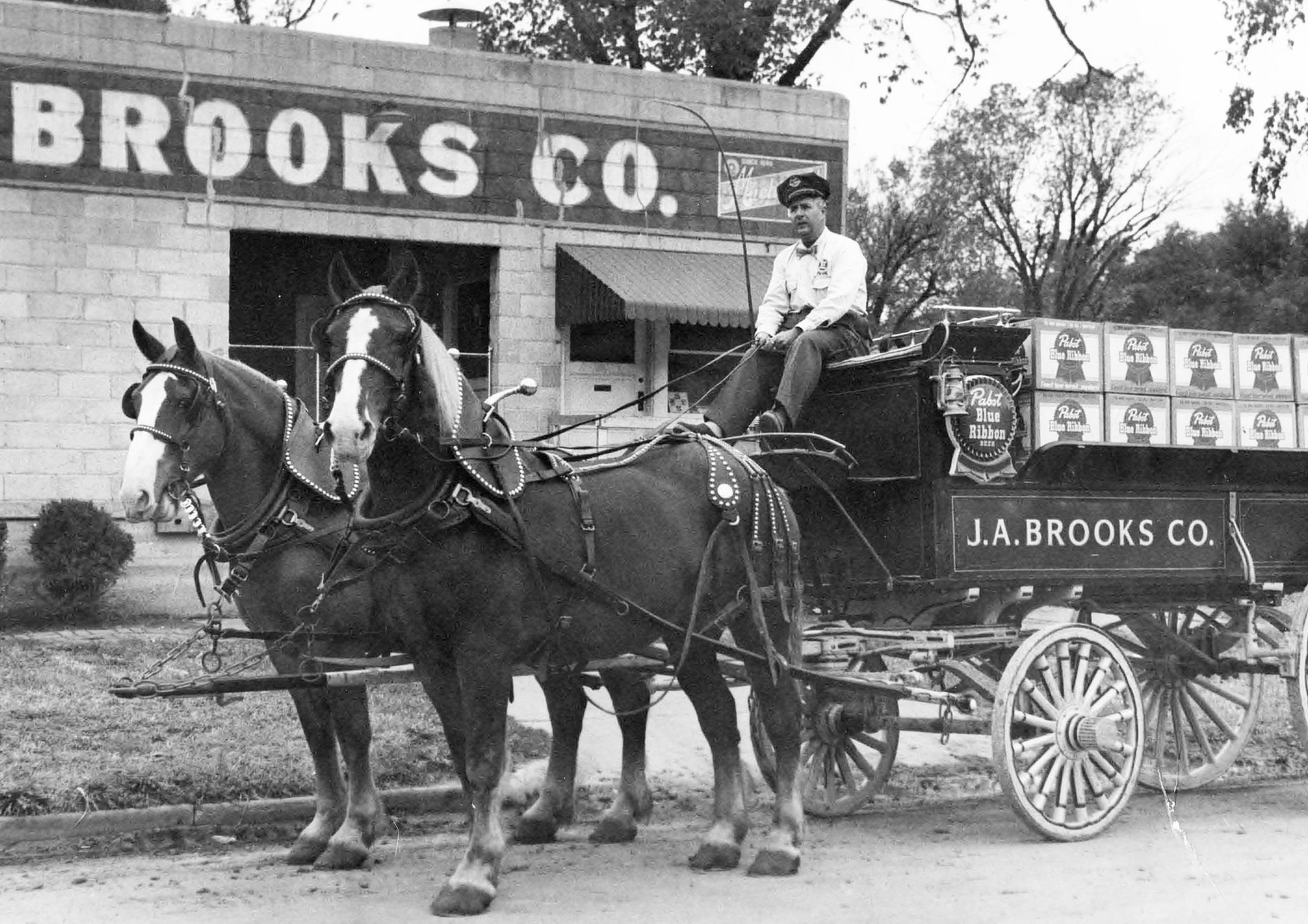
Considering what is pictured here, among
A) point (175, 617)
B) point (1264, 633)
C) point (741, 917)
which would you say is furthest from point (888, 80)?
point (741, 917)

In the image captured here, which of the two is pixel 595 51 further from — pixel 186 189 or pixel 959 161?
pixel 959 161

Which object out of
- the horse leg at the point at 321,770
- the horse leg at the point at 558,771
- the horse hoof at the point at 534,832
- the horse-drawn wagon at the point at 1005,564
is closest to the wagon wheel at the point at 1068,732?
the horse-drawn wagon at the point at 1005,564

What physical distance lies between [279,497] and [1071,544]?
380 cm

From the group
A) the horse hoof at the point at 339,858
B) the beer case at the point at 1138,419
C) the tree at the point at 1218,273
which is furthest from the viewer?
the tree at the point at 1218,273

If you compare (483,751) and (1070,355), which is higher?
(1070,355)

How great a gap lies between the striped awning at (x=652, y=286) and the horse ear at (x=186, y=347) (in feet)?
27.7

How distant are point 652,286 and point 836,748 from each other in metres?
7.92

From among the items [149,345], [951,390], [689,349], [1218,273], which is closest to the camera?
[149,345]

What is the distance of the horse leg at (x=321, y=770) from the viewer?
690 cm

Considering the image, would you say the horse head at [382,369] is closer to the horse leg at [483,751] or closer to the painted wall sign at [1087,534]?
the horse leg at [483,751]

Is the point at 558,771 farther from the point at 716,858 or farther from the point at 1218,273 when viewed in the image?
the point at 1218,273

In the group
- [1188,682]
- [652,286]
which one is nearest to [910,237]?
[652,286]

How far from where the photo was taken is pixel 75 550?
45.0ft

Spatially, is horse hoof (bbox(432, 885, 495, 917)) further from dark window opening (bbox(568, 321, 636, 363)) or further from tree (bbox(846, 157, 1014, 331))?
tree (bbox(846, 157, 1014, 331))
